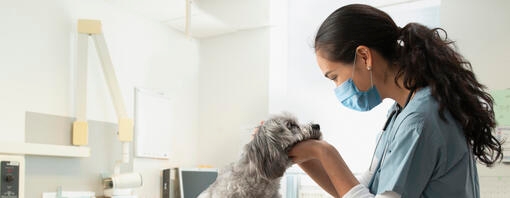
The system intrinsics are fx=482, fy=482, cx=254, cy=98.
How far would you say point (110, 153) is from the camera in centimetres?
320

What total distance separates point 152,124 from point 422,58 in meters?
2.70

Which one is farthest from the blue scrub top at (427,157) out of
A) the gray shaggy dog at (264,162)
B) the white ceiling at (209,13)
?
the white ceiling at (209,13)

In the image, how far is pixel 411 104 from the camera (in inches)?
45.7

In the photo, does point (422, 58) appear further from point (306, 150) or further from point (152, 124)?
point (152, 124)

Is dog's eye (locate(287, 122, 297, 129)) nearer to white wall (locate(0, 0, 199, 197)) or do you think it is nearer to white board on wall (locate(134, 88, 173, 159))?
white wall (locate(0, 0, 199, 197))

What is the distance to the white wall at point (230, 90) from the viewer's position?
3.91 meters

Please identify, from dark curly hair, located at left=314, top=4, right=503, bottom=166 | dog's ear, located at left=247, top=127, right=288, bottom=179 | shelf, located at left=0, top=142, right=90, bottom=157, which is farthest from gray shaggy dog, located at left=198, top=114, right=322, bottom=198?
shelf, located at left=0, top=142, right=90, bottom=157

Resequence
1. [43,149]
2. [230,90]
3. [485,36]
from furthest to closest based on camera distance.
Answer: [230,90] < [485,36] < [43,149]

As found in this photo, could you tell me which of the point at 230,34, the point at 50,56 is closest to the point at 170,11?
the point at 230,34

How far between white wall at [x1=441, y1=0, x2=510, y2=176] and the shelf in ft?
7.67

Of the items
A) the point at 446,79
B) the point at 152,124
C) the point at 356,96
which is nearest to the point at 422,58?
the point at 446,79

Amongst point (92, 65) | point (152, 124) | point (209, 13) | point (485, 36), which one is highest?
point (209, 13)

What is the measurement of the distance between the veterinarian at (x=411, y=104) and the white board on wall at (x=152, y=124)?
2.27 m

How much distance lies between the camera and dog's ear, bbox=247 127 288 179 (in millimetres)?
1552
